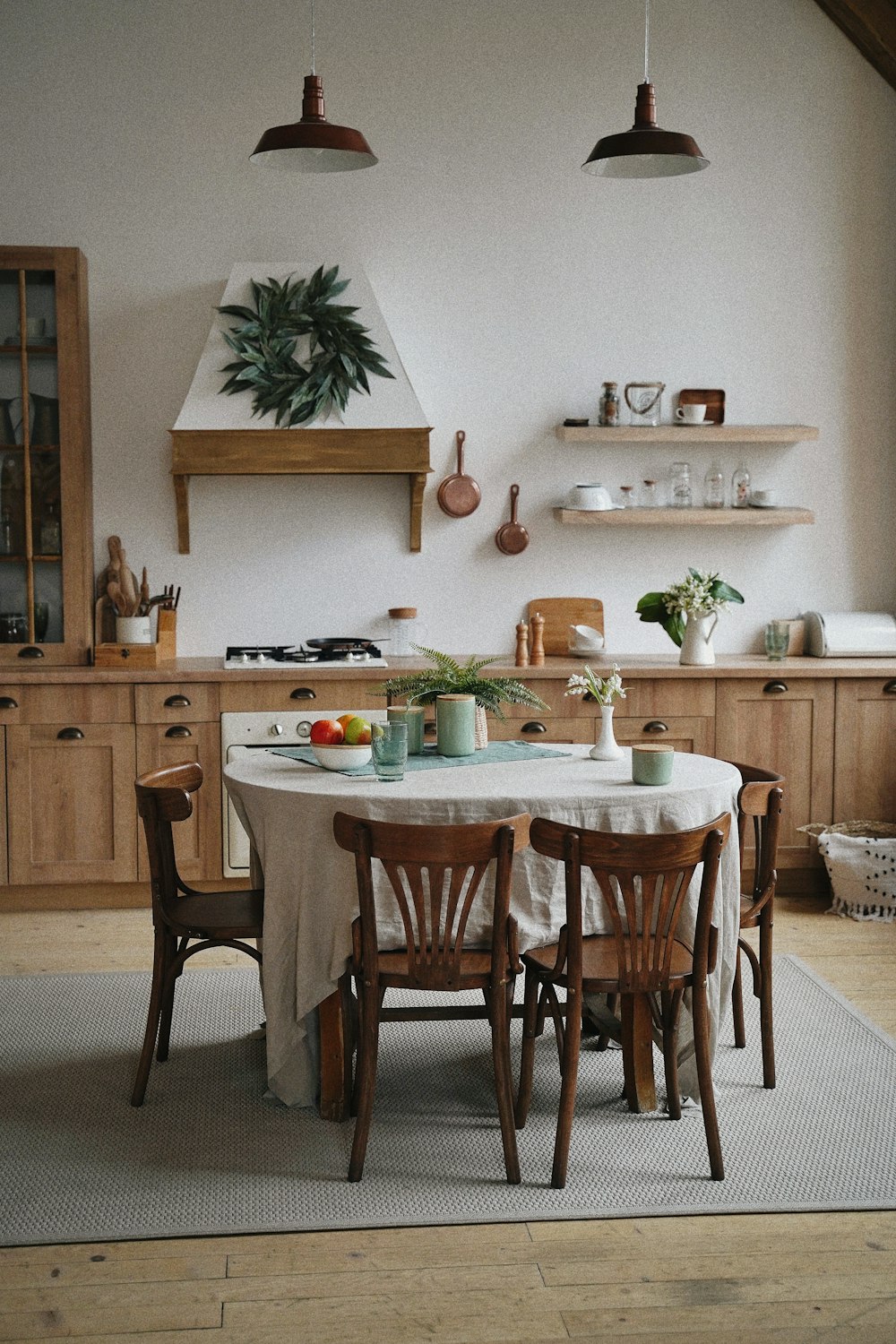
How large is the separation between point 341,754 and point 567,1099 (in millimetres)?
983

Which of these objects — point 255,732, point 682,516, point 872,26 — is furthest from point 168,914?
point 872,26

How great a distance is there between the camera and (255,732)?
184 inches

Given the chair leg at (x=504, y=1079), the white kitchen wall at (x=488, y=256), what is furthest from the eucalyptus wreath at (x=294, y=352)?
the chair leg at (x=504, y=1079)

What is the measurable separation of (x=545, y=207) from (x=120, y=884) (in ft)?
10.2

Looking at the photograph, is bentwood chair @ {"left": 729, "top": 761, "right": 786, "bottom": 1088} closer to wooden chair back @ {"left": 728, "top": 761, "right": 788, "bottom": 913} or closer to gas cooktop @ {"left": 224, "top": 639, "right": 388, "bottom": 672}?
wooden chair back @ {"left": 728, "top": 761, "right": 788, "bottom": 913}

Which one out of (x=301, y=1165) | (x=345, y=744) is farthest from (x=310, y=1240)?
(x=345, y=744)

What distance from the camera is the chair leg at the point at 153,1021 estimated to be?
3.04 m

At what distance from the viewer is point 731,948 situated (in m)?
3.07

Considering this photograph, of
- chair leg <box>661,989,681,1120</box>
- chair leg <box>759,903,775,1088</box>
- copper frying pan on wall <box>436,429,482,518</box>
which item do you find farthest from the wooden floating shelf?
chair leg <box>661,989,681,1120</box>

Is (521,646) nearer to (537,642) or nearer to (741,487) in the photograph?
(537,642)

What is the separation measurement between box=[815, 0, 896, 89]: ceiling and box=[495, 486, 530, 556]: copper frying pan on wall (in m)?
2.19

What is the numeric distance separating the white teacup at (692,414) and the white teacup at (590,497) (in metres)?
0.42

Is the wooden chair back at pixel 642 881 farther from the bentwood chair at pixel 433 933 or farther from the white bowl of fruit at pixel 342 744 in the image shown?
the white bowl of fruit at pixel 342 744

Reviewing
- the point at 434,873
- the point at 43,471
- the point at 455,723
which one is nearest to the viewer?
the point at 434,873
